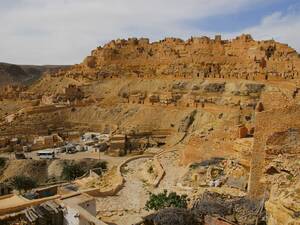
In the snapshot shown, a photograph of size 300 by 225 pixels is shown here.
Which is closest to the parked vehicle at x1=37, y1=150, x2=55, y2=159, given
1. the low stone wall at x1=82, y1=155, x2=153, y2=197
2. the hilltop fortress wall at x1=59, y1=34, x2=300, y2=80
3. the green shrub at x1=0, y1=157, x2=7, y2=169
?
the green shrub at x1=0, y1=157, x2=7, y2=169

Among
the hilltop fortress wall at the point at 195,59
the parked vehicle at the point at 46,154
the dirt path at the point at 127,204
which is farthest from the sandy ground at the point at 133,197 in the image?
the hilltop fortress wall at the point at 195,59

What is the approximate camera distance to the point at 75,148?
33844 millimetres

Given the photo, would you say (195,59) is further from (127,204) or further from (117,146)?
(127,204)

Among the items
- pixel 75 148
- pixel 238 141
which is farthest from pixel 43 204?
pixel 75 148

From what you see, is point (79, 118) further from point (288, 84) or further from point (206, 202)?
point (206, 202)

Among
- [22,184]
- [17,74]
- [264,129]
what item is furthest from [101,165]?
[17,74]

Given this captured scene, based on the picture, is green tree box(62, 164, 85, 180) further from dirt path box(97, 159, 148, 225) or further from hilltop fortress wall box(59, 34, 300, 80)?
hilltop fortress wall box(59, 34, 300, 80)

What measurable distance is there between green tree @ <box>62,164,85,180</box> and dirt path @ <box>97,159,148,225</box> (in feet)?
25.1

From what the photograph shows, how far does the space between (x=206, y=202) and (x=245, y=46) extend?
38.2m

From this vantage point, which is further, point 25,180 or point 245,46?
point 245,46

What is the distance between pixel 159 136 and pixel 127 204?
2069cm

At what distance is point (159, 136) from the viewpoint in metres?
36.0

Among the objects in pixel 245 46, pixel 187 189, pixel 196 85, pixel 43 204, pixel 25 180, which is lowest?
pixel 25 180

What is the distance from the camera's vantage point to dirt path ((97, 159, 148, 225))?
44.2ft
